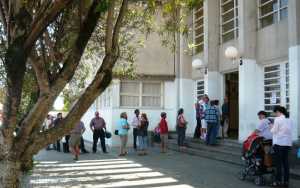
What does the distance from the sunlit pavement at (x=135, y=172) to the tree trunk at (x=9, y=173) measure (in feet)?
18.9

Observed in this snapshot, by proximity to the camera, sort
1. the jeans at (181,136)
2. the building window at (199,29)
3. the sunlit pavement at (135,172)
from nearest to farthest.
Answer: the sunlit pavement at (135,172)
the jeans at (181,136)
the building window at (199,29)

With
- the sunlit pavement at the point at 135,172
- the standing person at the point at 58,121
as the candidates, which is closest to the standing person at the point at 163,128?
the sunlit pavement at the point at 135,172

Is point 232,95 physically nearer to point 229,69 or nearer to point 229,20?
point 229,69

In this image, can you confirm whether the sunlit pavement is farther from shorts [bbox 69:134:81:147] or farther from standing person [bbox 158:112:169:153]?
standing person [bbox 158:112:169:153]

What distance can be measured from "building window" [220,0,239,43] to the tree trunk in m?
14.5

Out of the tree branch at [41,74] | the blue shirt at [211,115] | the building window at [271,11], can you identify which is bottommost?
the blue shirt at [211,115]

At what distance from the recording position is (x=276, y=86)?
16.7m

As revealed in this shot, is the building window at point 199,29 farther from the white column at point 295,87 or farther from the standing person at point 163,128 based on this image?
the white column at point 295,87

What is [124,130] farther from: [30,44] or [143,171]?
[30,44]

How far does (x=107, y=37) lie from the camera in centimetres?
715

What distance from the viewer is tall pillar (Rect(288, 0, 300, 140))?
47.0 feet

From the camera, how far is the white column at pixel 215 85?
21141 millimetres

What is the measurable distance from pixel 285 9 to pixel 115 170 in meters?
7.34

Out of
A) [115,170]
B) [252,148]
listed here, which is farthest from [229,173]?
[115,170]
